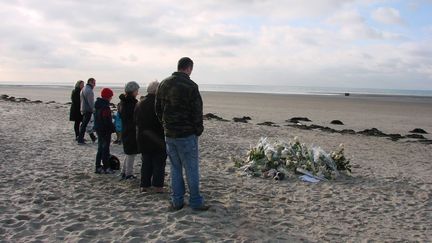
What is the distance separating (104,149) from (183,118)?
2.83 meters

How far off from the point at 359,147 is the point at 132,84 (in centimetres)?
898

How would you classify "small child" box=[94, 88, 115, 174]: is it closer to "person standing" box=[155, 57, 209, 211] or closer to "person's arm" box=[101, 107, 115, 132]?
"person's arm" box=[101, 107, 115, 132]

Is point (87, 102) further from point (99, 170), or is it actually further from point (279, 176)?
point (279, 176)

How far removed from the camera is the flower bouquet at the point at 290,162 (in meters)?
8.37

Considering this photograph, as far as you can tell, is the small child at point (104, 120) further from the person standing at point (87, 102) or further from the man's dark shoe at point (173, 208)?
the person standing at point (87, 102)

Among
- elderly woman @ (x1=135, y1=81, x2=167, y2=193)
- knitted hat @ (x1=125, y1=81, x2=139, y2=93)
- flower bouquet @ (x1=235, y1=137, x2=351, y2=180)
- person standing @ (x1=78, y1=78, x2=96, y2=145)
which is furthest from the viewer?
person standing @ (x1=78, y1=78, x2=96, y2=145)

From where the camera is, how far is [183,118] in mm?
5582

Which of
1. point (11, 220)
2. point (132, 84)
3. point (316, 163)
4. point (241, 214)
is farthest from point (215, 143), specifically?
point (11, 220)

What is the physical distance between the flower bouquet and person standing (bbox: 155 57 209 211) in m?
2.76

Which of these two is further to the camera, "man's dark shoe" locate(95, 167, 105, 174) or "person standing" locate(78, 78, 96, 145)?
"person standing" locate(78, 78, 96, 145)

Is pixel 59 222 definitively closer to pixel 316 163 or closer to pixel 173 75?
pixel 173 75

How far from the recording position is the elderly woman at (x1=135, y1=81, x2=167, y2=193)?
21.0 ft

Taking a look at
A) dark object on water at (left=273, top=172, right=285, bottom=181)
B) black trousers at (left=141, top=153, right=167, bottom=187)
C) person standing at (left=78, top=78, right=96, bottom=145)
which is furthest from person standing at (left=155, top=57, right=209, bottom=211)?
person standing at (left=78, top=78, right=96, bottom=145)

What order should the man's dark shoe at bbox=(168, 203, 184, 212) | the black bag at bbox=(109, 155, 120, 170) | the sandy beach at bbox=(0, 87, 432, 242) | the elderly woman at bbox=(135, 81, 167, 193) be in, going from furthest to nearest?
the black bag at bbox=(109, 155, 120, 170), the elderly woman at bbox=(135, 81, 167, 193), the man's dark shoe at bbox=(168, 203, 184, 212), the sandy beach at bbox=(0, 87, 432, 242)
